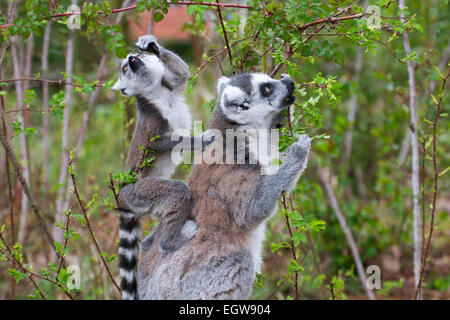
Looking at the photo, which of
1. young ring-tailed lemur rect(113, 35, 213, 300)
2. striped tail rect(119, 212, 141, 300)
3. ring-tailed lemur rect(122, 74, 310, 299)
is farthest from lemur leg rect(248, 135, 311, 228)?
striped tail rect(119, 212, 141, 300)

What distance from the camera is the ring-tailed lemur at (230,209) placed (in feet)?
10.8

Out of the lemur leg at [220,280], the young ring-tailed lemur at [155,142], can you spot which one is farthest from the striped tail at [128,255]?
the lemur leg at [220,280]

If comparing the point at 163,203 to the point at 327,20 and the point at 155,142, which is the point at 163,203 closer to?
the point at 155,142

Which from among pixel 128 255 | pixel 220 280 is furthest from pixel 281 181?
pixel 128 255

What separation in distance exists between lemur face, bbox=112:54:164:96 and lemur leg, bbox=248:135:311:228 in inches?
67.0

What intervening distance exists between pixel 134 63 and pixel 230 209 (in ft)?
5.66

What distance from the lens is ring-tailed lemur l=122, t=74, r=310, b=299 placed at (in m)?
3.28

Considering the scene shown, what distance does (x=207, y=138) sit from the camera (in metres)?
3.84

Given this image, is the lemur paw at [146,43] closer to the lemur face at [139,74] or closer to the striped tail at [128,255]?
the lemur face at [139,74]

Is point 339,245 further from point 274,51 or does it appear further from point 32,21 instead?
point 32,21

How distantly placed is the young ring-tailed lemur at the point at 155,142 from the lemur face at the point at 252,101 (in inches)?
13.2

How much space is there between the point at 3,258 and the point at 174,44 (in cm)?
1064
